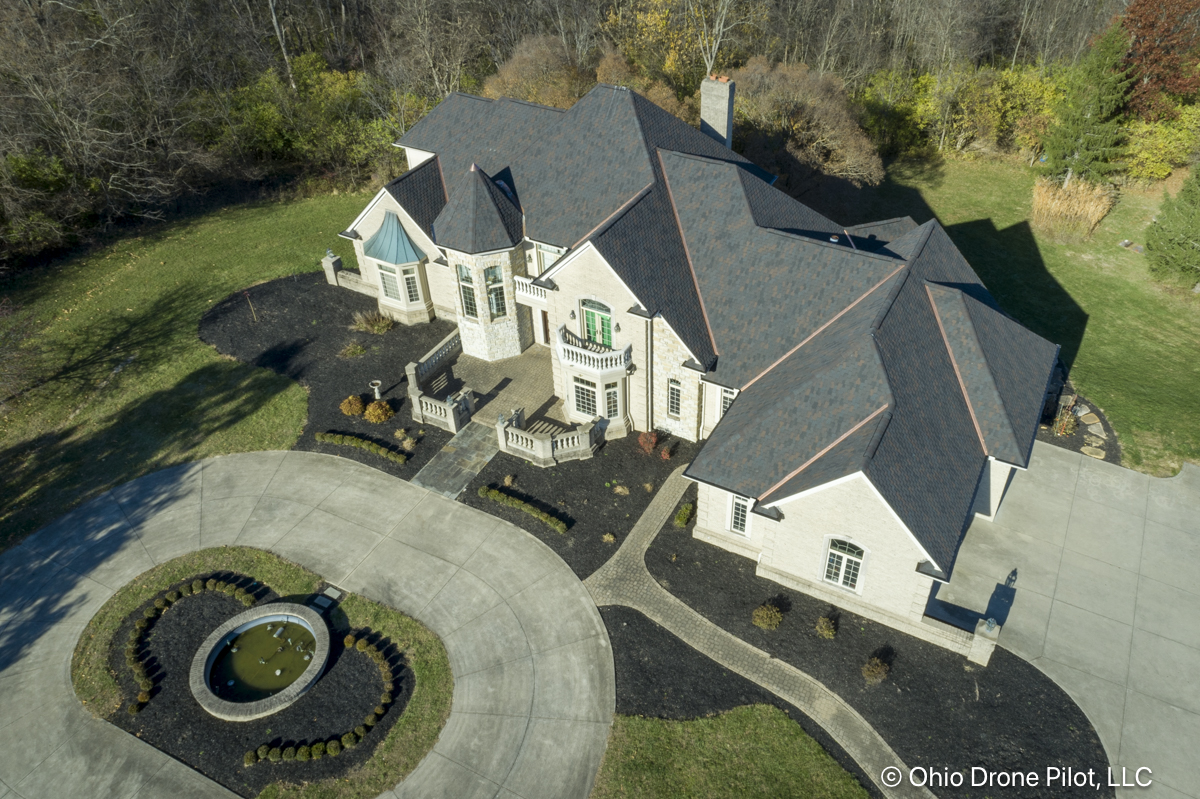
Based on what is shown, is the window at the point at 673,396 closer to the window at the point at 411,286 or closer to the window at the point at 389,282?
the window at the point at 411,286

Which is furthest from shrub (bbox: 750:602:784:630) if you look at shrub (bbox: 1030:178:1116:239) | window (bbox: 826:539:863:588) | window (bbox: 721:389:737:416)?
shrub (bbox: 1030:178:1116:239)

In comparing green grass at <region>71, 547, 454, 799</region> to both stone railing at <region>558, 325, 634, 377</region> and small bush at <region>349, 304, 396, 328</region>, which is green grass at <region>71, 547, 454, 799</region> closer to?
stone railing at <region>558, 325, 634, 377</region>

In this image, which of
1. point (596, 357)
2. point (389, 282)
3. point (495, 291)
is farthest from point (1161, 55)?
point (389, 282)

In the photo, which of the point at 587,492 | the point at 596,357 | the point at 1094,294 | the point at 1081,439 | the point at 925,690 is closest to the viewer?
the point at 925,690

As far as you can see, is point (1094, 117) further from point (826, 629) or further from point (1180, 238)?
point (826, 629)

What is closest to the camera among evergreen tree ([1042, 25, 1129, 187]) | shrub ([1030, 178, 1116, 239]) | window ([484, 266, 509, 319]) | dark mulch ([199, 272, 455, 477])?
dark mulch ([199, 272, 455, 477])

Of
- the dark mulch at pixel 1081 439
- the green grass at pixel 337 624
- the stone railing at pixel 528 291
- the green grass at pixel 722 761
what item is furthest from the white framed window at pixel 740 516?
the dark mulch at pixel 1081 439
